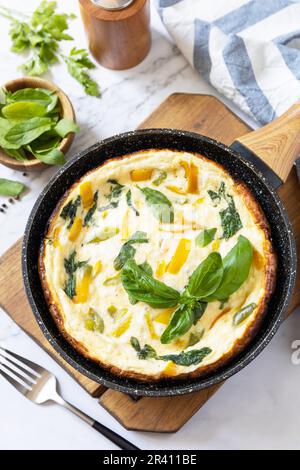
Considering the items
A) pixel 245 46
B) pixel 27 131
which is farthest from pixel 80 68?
pixel 245 46

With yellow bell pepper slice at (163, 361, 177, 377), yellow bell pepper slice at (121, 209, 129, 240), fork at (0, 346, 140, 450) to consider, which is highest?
yellow bell pepper slice at (121, 209, 129, 240)

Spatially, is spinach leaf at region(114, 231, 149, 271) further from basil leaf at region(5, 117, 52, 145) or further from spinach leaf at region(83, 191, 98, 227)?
basil leaf at region(5, 117, 52, 145)

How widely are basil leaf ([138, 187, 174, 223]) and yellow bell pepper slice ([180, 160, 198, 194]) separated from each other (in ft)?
0.43

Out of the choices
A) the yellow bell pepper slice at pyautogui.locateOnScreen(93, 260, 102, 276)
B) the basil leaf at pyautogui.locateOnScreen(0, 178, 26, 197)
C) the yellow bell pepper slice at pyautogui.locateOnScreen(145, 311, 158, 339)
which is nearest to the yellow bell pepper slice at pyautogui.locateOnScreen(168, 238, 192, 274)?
the yellow bell pepper slice at pyautogui.locateOnScreen(145, 311, 158, 339)

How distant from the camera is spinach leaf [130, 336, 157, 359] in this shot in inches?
129

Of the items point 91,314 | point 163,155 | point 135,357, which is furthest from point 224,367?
point 163,155

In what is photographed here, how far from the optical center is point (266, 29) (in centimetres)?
407

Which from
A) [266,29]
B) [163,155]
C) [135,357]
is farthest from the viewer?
[266,29]

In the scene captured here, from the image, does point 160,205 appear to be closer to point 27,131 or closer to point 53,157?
point 53,157

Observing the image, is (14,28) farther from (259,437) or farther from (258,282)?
(259,437)

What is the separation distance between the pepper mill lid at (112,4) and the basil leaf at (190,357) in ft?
6.17

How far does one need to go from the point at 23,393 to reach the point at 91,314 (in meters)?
0.76

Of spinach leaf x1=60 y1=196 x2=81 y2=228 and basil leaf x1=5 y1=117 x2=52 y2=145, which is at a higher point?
basil leaf x1=5 y1=117 x2=52 y2=145

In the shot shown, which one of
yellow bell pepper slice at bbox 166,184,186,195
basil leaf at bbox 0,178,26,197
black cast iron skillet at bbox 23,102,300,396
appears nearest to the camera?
black cast iron skillet at bbox 23,102,300,396
